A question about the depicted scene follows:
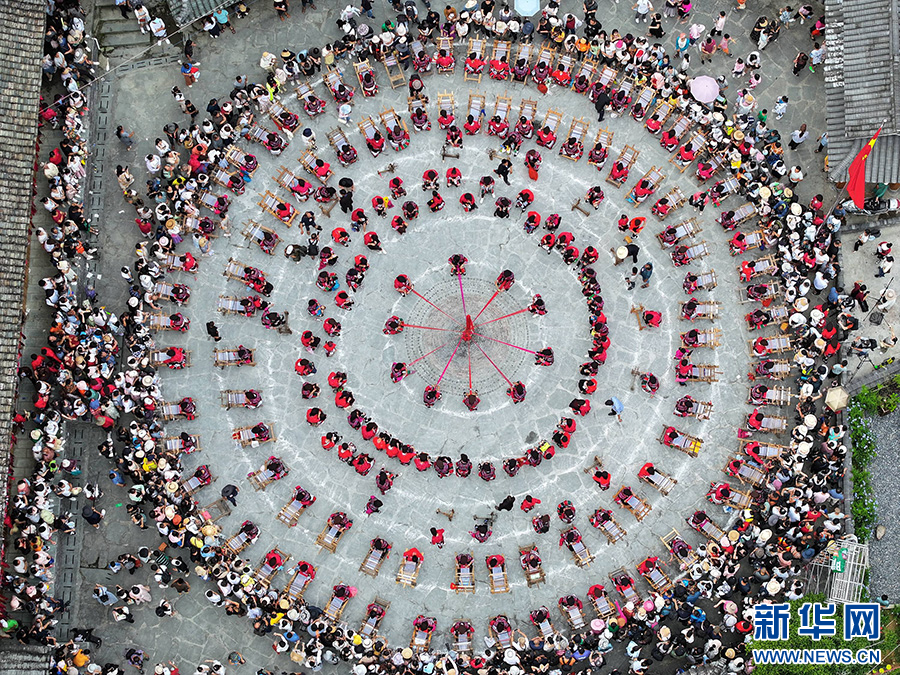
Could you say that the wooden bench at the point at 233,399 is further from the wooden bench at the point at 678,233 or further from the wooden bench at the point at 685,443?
the wooden bench at the point at 678,233

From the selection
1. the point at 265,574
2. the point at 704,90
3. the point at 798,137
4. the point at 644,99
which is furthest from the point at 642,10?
the point at 265,574

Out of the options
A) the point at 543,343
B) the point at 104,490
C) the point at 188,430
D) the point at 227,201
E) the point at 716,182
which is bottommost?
the point at 104,490

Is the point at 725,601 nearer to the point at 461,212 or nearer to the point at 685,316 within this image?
the point at 685,316

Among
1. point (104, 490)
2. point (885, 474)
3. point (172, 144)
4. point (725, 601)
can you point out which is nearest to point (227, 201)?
point (172, 144)

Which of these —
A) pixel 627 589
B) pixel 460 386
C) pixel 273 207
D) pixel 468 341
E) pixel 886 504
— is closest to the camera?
pixel 627 589

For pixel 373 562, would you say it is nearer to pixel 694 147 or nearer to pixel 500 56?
pixel 694 147

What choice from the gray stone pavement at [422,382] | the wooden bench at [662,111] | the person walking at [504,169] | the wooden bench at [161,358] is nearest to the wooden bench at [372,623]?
the gray stone pavement at [422,382]
